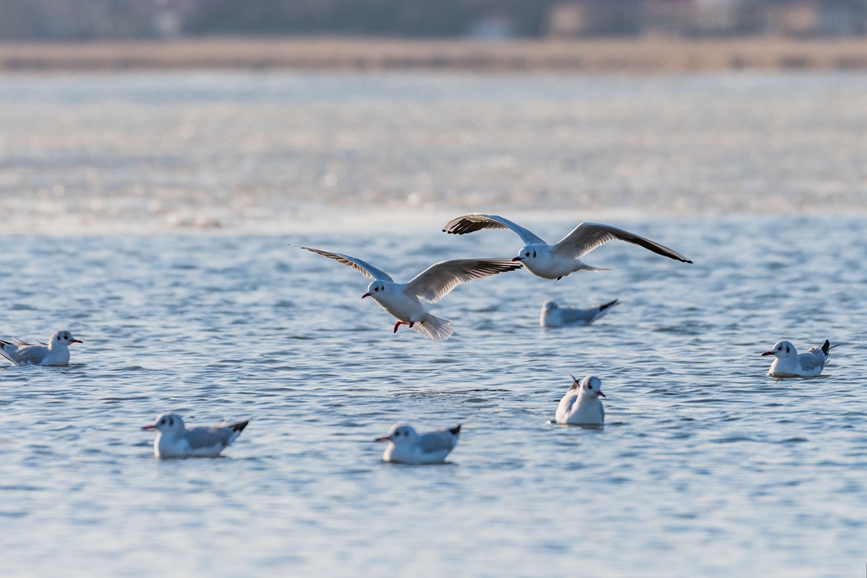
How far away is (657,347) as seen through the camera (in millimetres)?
14969

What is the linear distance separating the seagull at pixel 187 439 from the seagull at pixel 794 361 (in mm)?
5077

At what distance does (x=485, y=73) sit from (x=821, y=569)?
209 ft

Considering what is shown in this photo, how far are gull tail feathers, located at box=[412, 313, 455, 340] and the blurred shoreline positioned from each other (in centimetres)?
5616

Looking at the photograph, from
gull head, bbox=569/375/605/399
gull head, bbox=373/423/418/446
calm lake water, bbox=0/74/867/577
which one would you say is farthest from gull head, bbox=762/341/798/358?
gull head, bbox=373/423/418/446

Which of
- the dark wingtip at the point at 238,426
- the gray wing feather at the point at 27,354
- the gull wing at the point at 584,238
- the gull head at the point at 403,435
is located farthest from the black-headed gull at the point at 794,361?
the gray wing feather at the point at 27,354

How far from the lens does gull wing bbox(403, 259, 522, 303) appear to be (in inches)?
517

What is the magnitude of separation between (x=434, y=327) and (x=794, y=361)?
326 centimetres

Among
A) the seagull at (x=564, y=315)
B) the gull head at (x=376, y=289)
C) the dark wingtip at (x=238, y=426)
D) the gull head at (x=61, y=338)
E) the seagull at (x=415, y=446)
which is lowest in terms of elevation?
the seagull at (x=415, y=446)

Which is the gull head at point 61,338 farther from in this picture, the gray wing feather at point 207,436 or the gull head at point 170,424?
the gray wing feather at point 207,436

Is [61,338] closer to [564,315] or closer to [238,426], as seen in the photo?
[238,426]

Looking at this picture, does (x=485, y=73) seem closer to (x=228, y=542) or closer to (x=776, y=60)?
(x=776, y=60)

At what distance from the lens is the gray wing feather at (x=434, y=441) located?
10.4 metres

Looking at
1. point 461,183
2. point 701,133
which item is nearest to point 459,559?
point 461,183

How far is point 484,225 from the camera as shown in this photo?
13.5 meters
